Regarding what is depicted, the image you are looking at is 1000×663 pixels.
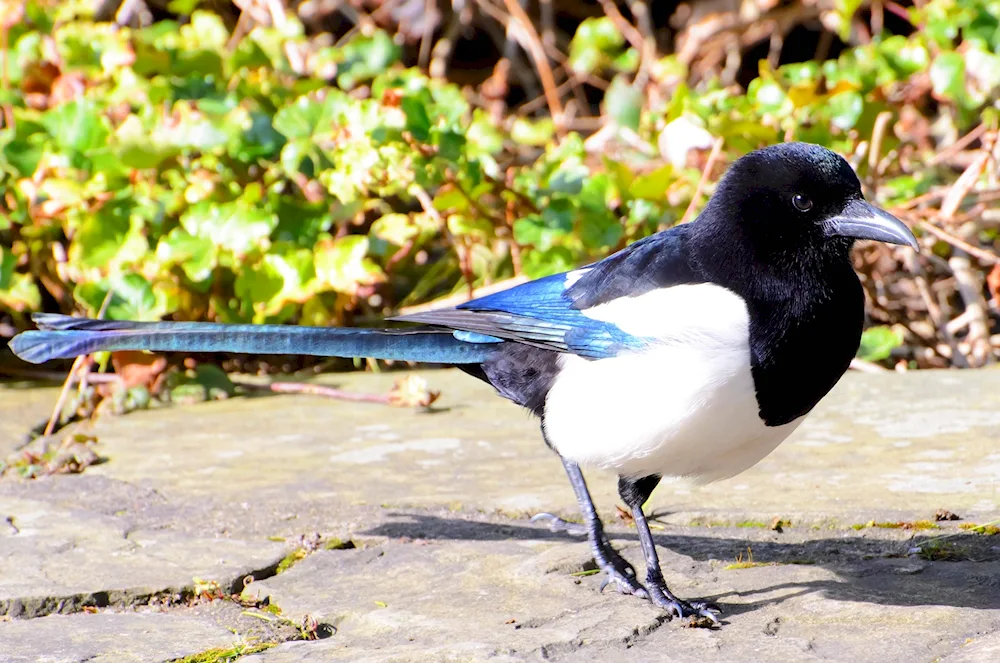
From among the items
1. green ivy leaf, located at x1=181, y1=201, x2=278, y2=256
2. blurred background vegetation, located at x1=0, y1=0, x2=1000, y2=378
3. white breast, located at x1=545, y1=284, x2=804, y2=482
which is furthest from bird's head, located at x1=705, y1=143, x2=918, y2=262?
green ivy leaf, located at x1=181, y1=201, x2=278, y2=256

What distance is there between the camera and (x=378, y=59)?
181 inches

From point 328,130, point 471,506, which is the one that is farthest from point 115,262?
point 471,506

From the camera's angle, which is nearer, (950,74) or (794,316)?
(794,316)

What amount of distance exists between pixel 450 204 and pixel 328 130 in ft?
1.48

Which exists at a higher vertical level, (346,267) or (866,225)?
(866,225)

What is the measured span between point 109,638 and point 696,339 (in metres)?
1.05

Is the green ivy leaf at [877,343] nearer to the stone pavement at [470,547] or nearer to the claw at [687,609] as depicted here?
the stone pavement at [470,547]

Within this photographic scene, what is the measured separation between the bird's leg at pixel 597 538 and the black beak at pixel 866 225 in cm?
67

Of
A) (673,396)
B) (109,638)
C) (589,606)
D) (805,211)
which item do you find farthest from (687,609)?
(109,638)

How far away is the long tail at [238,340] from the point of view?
2.58 meters

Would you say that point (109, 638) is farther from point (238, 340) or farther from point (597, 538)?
point (597, 538)

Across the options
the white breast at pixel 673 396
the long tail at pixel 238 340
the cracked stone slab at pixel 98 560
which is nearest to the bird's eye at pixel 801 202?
the white breast at pixel 673 396

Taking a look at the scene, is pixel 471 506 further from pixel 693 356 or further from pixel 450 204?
pixel 450 204

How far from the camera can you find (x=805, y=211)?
224cm
